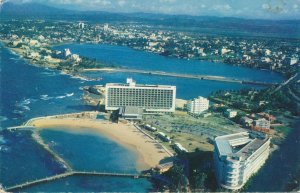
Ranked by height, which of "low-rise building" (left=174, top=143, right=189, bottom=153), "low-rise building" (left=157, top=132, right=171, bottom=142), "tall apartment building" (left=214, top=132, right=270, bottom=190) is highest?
"tall apartment building" (left=214, top=132, right=270, bottom=190)

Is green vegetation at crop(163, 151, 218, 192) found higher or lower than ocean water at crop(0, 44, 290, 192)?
higher

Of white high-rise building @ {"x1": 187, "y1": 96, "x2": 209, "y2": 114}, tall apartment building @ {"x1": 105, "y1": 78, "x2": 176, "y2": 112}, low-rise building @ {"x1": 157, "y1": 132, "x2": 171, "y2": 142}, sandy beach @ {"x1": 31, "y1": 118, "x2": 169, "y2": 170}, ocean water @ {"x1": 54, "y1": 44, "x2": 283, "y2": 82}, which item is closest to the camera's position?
sandy beach @ {"x1": 31, "y1": 118, "x2": 169, "y2": 170}

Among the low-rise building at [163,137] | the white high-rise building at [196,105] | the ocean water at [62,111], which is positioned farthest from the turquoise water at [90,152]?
the white high-rise building at [196,105]

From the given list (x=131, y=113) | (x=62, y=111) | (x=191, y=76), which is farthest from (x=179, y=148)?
(x=191, y=76)

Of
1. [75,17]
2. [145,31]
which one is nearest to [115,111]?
A: [145,31]

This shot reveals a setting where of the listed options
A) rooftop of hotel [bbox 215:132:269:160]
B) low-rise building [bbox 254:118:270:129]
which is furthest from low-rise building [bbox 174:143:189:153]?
low-rise building [bbox 254:118:270:129]

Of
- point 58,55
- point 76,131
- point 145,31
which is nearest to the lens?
point 76,131

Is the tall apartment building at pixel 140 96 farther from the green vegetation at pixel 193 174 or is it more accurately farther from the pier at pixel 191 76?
the pier at pixel 191 76

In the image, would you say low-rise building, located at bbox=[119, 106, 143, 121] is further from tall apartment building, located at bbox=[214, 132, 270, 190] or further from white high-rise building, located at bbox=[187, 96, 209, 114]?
tall apartment building, located at bbox=[214, 132, 270, 190]

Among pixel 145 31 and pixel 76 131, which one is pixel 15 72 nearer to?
pixel 76 131
